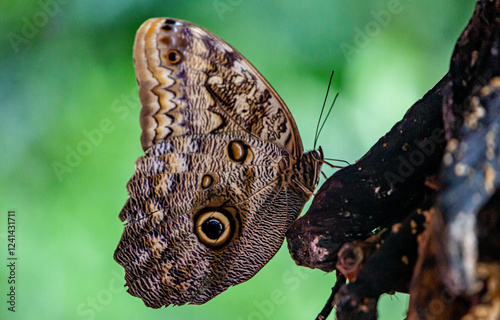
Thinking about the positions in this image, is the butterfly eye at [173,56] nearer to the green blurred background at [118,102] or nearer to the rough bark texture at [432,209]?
the rough bark texture at [432,209]

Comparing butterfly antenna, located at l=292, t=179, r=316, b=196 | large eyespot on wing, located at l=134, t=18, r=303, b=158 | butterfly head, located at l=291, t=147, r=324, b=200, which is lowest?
butterfly antenna, located at l=292, t=179, r=316, b=196

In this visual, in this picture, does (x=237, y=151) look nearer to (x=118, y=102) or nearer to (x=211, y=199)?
(x=211, y=199)

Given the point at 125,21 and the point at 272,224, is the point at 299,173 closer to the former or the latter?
the point at 272,224

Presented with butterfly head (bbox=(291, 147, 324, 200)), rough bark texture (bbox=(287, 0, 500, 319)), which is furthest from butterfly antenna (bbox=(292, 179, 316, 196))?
rough bark texture (bbox=(287, 0, 500, 319))

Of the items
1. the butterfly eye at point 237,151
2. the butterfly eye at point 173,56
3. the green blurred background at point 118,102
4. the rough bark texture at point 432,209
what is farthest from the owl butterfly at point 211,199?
the green blurred background at point 118,102

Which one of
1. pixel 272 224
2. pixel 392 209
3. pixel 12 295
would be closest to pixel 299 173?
pixel 272 224

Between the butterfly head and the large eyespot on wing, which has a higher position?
the large eyespot on wing

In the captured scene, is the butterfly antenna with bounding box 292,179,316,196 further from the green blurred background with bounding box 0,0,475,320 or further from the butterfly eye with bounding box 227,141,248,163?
the green blurred background with bounding box 0,0,475,320
